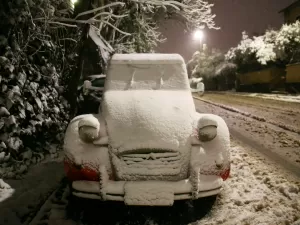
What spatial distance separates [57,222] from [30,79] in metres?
3.83

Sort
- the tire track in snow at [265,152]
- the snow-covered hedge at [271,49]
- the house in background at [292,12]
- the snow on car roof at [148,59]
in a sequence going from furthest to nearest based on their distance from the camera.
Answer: the house in background at [292,12]
the snow-covered hedge at [271,49]
the tire track in snow at [265,152]
the snow on car roof at [148,59]

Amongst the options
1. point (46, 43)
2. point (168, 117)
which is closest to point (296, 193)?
point (168, 117)

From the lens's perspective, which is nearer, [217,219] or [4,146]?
[217,219]

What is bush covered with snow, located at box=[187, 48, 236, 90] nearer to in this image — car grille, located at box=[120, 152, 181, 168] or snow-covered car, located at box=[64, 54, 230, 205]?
snow-covered car, located at box=[64, 54, 230, 205]

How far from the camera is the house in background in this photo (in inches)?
1901

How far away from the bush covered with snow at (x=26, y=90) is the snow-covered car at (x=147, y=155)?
6.50ft

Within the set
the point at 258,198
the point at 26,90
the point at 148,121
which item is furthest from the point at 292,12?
the point at 148,121

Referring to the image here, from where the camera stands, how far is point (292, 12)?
4966cm

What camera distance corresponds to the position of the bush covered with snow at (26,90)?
589cm

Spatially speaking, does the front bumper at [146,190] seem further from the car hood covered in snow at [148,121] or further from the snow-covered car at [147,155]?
the car hood covered in snow at [148,121]

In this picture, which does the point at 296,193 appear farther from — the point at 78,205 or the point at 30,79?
the point at 30,79

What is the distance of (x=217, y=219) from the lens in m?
4.06

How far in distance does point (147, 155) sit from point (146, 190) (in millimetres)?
453

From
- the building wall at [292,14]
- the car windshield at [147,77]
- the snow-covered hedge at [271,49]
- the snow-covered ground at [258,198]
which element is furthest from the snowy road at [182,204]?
the building wall at [292,14]
